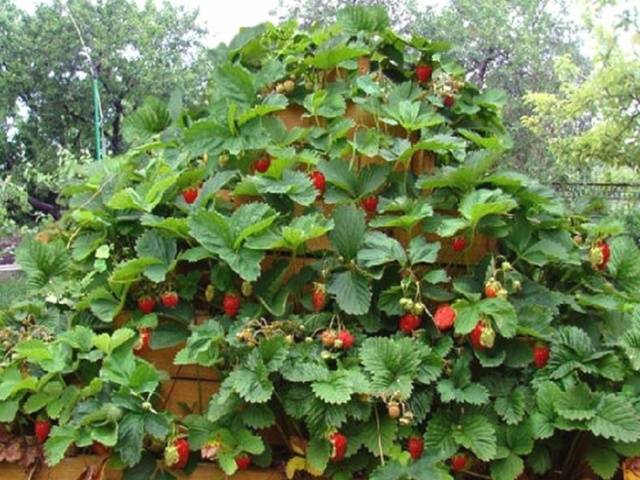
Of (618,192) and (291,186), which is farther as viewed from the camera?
(618,192)

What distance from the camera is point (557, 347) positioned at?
1.10 metres

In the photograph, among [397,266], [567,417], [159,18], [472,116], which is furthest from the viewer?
[159,18]

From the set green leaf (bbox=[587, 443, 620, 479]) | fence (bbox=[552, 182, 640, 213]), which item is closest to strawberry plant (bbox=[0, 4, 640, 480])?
green leaf (bbox=[587, 443, 620, 479])

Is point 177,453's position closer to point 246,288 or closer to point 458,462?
point 246,288

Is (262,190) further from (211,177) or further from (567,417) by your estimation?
(567,417)

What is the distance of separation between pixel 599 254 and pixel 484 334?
30 centimetres

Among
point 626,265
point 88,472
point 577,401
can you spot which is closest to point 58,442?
point 88,472

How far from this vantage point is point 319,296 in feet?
3.75

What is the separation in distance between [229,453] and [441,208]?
52cm

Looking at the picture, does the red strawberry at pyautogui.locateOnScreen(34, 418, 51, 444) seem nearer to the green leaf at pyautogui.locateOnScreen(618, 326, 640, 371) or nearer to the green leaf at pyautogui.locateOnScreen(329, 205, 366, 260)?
the green leaf at pyautogui.locateOnScreen(329, 205, 366, 260)

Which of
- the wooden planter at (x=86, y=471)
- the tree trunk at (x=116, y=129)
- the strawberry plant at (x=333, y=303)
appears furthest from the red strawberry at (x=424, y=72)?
the tree trunk at (x=116, y=129)

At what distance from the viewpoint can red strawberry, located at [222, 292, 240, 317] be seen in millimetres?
1170

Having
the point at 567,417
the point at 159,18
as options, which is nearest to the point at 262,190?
the point at 567,417

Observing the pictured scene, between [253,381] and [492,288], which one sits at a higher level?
[492,288]
